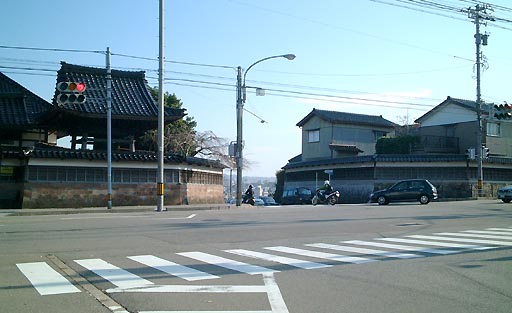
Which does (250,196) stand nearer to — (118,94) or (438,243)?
(118,94)

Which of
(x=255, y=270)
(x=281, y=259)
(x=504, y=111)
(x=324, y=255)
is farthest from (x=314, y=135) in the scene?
(x=255, y=270)

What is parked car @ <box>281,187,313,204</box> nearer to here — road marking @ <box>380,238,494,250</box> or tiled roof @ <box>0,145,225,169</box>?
tiled roof @ <box>0,145,225,169</box>

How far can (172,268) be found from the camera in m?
9.55

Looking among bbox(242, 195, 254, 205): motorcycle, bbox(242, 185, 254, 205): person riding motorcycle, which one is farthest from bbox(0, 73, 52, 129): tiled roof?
bbox(242, 195, 254, 205): motorcycle

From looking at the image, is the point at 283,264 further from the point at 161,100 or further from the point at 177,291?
the point at 161,100

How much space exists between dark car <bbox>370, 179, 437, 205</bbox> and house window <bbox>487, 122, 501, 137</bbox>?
1893cm

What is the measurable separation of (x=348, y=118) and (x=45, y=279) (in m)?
50.6

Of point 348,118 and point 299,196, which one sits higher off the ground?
point 348,118

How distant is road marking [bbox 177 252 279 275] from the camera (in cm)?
937

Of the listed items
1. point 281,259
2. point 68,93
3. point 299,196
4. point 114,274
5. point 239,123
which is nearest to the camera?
point 114,274

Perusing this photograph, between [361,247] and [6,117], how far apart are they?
2748 cm

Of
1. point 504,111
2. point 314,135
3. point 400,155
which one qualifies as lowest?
point 400,155

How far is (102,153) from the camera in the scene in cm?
2958

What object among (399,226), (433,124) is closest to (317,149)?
(433,124)
